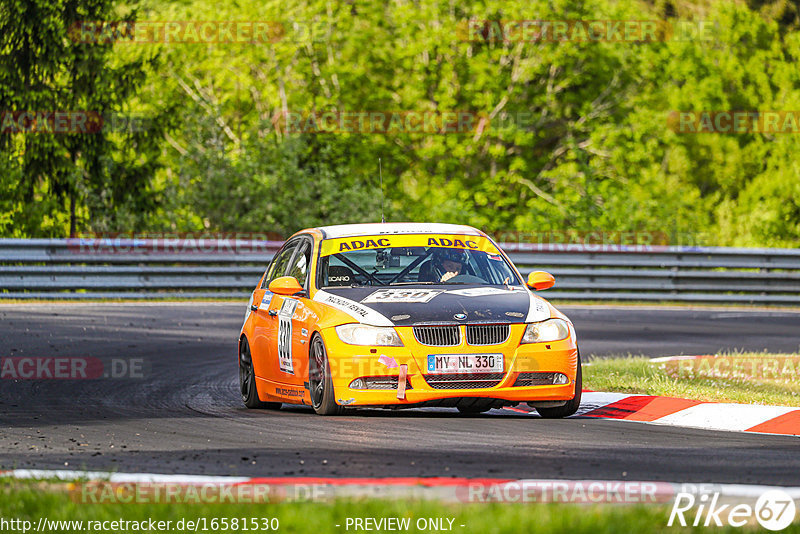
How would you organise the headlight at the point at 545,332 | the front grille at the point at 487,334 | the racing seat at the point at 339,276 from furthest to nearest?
1. the racing seat at the point at 339,276
2. the headlight at the point at 545,332
3. the front grille at the point at 487,334

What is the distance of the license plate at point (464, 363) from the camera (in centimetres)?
905

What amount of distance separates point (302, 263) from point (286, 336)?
0.89 m

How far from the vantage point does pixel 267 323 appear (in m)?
10.7

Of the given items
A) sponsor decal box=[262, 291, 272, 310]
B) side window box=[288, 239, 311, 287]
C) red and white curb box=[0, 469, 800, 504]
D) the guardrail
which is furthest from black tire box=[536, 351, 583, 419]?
the guardrail

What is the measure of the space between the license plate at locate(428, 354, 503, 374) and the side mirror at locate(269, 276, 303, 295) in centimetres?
152

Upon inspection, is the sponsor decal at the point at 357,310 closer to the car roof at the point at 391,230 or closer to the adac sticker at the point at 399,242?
the adac sticker at the point at 399,242

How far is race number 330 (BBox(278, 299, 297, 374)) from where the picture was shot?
33.0 feet

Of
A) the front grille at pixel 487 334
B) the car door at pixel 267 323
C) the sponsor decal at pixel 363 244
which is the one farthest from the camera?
the sponsor decal at pixel 363 244

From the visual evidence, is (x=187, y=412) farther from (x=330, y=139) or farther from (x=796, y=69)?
(x=796, y=69)

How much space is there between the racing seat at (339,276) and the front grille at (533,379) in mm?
1723

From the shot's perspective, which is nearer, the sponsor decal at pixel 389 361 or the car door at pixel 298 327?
the sponsor decal at pixel 389 361

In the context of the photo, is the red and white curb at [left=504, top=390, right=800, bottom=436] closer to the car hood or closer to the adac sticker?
the car hood

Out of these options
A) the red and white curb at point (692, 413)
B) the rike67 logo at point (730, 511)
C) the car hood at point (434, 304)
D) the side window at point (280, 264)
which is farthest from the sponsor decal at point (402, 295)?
the rike67 logo at point (730, 511)

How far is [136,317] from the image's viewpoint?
19.0 meters
